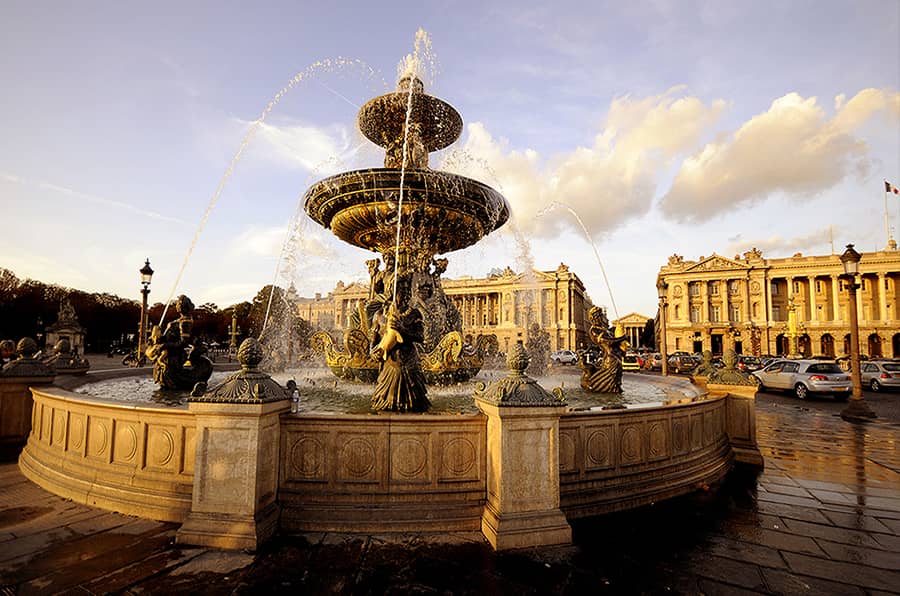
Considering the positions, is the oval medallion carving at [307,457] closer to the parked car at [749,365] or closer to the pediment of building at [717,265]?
the parked car at [749,365]

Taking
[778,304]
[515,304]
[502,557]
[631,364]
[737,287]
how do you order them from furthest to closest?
1. [515,304]
2. [737,287]
3. [778,304]
4. [631,364]
5. [502,557]

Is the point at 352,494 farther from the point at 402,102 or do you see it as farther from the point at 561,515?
the point at 402,102

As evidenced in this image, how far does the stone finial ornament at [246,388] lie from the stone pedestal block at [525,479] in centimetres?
214

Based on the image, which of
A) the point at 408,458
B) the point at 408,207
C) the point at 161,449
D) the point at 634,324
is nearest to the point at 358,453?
the point at 408,458

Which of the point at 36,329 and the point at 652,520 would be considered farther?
the point at 36,329

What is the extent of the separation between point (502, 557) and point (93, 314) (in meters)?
70.6

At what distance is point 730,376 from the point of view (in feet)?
24.3

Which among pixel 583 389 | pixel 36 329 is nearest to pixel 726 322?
pixel 583 389

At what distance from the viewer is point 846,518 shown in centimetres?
484

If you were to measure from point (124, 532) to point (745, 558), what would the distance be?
564 centimetres

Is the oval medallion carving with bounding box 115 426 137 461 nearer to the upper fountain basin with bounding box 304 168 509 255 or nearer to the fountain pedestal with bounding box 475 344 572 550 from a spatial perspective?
the fountain pedestal with bounding box 475 344 572 550

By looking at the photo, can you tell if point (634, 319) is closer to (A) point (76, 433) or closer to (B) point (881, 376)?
(B) point (881, 376)

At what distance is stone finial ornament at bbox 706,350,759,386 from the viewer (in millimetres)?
7250

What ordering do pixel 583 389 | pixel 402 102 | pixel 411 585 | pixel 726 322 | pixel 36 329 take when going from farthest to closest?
pixel 726 322, pixel 36 329, pixel 402 102, pixel 583 389, pixel 411 585
